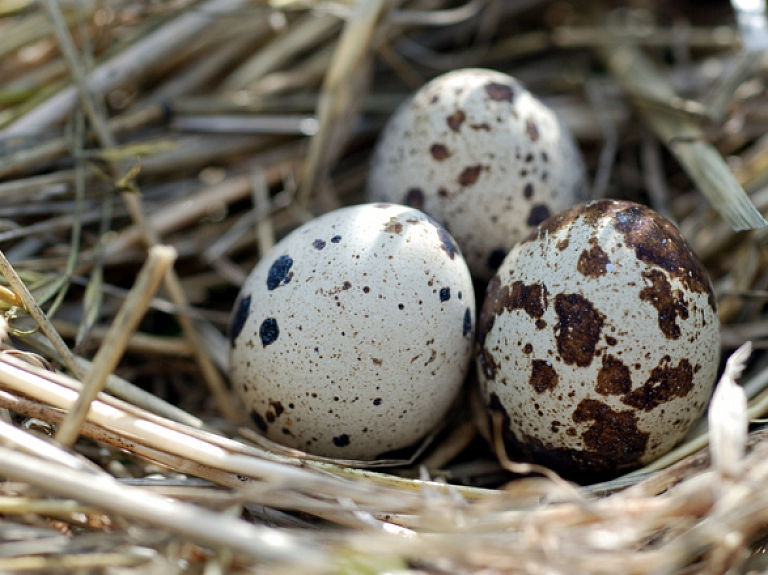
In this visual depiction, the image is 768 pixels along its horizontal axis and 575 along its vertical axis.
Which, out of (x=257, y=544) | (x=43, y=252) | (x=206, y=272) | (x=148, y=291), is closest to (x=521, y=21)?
(x=206, y=272)

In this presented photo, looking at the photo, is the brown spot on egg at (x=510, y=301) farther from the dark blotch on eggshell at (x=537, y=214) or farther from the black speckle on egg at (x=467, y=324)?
the dark blotch on eggshell at (x=537, y=214)

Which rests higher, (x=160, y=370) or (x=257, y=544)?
(x=160, y=370)

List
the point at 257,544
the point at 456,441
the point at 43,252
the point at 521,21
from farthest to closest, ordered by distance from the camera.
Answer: the point at 521,21, the point at 43,252, the point at 456,441, the point at 257,544

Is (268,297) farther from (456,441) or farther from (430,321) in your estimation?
(456,441)

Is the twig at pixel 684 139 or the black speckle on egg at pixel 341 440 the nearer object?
the black speckle on egg at pixel 341 440

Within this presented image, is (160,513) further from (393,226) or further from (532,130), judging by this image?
(532,130)

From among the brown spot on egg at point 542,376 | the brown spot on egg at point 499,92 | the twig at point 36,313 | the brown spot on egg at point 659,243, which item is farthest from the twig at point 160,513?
the brown spot on egg at point 499,92

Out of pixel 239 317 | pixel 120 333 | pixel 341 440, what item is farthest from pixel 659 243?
pixel 120 333
